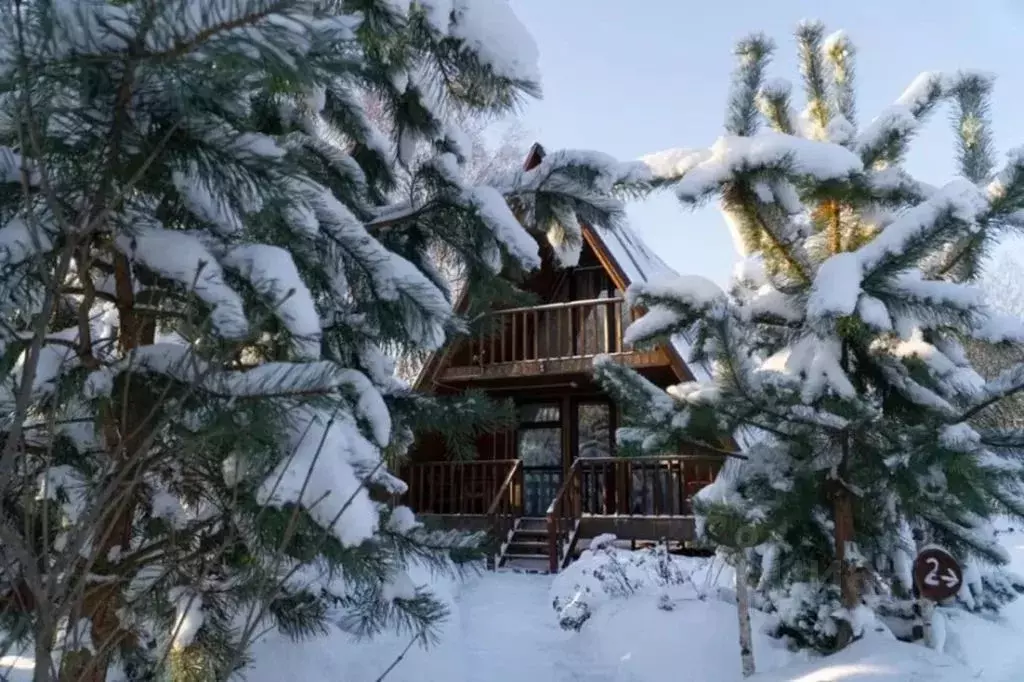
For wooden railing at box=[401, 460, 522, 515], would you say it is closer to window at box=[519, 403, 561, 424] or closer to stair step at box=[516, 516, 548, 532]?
stair step at box=[516, 516, 548, 532]

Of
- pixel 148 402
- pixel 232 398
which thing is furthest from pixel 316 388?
pixel 148 402

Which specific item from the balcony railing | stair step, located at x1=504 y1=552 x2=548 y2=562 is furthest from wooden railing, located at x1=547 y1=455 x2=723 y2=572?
the balcony railing

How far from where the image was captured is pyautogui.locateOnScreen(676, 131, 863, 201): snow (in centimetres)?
422

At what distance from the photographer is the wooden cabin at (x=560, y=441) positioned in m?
11.7

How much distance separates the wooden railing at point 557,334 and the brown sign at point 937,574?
7235mm

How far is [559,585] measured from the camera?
8.89 metres

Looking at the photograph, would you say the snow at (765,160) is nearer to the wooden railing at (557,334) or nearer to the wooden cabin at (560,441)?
the wooden cabin at (560,441)

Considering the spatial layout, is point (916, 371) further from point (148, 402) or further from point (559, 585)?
point (559, 585)

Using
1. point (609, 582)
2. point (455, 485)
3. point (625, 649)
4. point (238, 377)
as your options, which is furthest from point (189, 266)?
point (455, 485)

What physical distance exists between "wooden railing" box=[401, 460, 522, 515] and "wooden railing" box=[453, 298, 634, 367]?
184 centimetres

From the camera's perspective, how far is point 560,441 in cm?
1482

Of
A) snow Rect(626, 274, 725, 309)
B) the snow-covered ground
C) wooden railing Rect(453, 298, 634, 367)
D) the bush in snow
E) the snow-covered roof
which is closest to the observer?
snow Rect(626, 274, 725, 309)

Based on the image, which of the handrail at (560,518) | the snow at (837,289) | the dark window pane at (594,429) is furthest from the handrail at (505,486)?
the snow at (837,289)

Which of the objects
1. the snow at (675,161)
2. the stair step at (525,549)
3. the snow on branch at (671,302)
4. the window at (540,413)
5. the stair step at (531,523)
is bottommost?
the stair step at (525,549)
